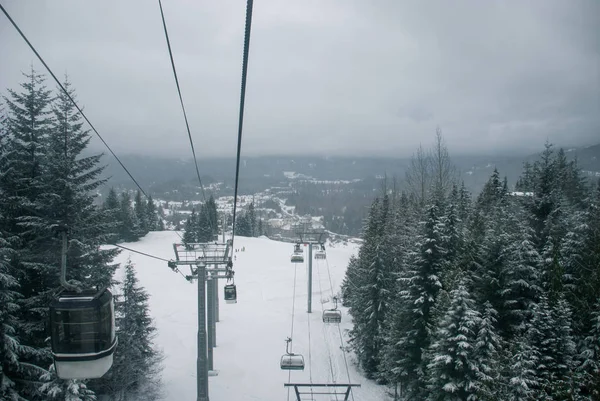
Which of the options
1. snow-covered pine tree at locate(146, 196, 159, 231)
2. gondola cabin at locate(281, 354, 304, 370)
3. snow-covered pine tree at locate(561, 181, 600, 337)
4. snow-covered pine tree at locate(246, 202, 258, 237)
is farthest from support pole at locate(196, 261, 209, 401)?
snow-covered pine tree at locate(246, 202, 258, 237)

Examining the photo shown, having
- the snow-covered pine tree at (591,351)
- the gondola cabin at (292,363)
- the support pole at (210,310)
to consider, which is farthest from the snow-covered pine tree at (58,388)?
the snow-covered pine tree at (591,351)

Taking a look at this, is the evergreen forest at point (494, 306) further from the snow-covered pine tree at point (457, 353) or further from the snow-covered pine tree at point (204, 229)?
the snow-covered pine tree at point (204, 229)

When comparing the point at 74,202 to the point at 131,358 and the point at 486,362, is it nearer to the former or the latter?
the point at 131,358

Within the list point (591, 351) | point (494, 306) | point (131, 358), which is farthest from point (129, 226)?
point (591, 351)

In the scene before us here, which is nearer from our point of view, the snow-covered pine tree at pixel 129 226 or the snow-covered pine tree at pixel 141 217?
the snow-covered pine tree at pixel 129 226

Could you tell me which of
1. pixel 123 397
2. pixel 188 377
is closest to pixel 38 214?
pixel 123 397

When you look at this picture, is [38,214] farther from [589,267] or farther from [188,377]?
[589,267]
